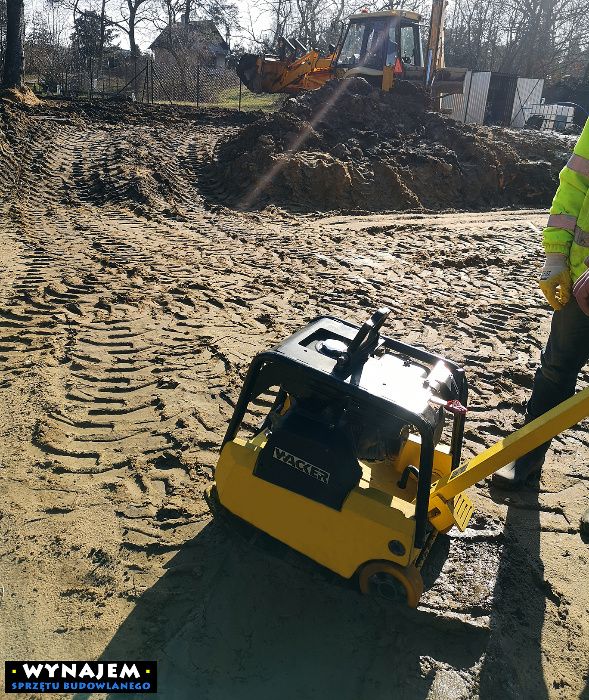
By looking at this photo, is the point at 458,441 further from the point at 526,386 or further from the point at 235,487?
the point at 526,386

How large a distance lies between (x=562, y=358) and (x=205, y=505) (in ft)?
6.47

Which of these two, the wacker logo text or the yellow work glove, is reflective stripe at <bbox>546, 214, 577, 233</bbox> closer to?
the yellow work glove

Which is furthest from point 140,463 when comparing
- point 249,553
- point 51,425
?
point 249,553

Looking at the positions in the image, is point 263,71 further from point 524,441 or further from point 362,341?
point 524,441

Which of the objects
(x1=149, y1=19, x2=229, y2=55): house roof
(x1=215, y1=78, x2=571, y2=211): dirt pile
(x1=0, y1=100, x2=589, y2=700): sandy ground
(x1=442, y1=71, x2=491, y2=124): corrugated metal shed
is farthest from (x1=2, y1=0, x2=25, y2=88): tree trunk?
(x1=149, y1=19, x2=229, y2=55): house roof

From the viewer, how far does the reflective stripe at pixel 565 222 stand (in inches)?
107

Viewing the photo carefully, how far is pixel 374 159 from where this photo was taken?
11867 mm

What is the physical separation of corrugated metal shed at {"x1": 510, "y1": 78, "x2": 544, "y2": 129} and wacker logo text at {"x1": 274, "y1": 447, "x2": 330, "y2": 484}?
25.7 m

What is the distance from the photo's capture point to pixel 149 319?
16.7ft

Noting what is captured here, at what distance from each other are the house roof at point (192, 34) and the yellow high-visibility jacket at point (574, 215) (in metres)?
39.3

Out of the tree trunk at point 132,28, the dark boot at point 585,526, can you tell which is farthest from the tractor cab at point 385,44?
the tree trunk at point 132,28

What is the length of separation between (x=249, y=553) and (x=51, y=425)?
5.27 ft

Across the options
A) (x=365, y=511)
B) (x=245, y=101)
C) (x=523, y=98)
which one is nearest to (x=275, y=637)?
(x=365, y=511)

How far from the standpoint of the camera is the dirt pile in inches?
424
